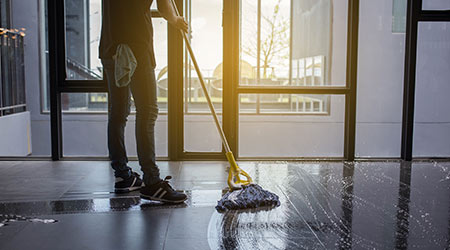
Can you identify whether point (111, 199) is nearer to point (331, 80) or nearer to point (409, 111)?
point (331, 80)

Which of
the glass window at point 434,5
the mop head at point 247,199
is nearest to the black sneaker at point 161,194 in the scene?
the mop head at point 247,199

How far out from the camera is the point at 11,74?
367 centimetres

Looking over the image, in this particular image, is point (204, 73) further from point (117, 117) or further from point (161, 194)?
point (161, 194)

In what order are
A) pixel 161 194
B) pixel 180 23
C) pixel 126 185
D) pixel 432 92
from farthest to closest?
pixel 432 92
pixel 126 185
pixel 180 23
pixel 161 194

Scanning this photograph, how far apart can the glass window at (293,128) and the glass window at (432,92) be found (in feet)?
2.22

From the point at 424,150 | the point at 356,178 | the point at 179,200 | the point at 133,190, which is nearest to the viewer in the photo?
the point at 179,200

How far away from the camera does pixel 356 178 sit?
2.89 m

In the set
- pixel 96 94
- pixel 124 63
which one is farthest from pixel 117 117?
pixel 96 94

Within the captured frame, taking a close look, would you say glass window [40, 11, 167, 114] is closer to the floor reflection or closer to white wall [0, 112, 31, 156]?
white wall [0, 112, 31, 156]

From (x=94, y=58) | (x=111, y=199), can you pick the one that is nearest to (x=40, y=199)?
(x=111, y=199)

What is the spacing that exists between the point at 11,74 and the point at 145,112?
2.06 m

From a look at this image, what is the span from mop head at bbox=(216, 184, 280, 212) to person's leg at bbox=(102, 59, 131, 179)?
0.66 m

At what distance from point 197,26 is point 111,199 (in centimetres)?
175

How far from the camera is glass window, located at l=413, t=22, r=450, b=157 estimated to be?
361 centimetres
